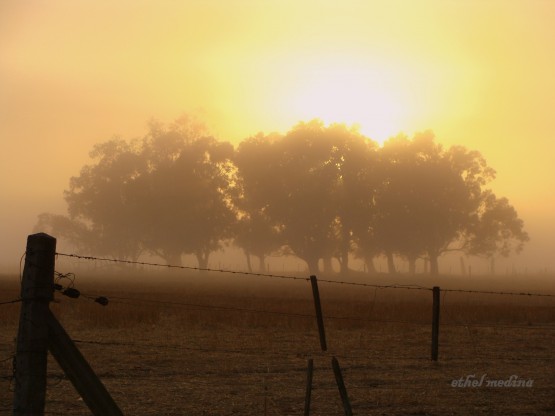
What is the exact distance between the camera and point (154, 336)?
67.1 feet

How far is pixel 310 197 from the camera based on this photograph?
276 ft

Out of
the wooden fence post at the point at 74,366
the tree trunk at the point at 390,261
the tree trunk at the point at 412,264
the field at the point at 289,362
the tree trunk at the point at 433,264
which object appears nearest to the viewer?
the wooden fence post at the point at 74,366

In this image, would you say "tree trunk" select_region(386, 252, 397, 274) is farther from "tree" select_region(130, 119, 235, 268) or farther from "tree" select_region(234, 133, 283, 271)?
"tree" select_region(130, 119, 235, 268)

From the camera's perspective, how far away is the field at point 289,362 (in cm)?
1137

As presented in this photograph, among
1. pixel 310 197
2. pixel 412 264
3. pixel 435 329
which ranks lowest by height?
pixel 435 329

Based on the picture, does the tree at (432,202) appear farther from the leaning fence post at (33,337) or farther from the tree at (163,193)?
the leaning fence post at (33,337)

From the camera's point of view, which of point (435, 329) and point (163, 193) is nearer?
point (435, 329)

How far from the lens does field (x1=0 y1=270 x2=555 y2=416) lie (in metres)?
11.4

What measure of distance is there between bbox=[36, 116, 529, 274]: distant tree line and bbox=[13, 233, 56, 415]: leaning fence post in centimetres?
7812

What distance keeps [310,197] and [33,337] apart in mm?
78419

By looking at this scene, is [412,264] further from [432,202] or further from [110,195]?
[110,195]

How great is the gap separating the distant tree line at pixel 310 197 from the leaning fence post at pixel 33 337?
7812 cm

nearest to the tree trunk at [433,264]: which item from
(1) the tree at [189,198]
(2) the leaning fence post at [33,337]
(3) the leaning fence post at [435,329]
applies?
(1) the tree at [189,198]

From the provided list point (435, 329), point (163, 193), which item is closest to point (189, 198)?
point (163, 193)
